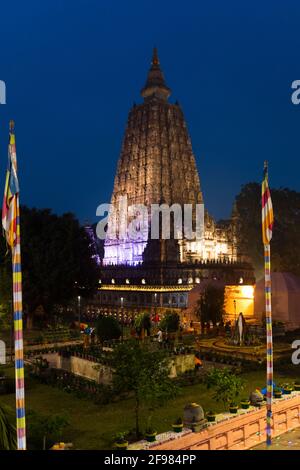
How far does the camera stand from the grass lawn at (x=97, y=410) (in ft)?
59.0

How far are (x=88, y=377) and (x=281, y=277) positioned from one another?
99.6 feet

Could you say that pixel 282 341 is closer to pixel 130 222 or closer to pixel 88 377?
Answer: pixel 88 377

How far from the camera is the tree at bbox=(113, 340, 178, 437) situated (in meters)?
17.5

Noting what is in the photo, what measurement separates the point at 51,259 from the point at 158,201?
118ft

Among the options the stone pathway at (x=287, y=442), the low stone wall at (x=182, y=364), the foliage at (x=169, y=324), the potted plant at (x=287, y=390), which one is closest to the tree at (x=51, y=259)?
the foliage at (x=169, y=324)

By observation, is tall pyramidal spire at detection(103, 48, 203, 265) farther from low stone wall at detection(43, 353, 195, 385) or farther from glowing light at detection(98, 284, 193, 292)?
low stone wall at detection(43, 353, 195, 385)

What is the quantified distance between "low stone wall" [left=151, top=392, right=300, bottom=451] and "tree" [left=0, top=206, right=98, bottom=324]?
29084 millimetres

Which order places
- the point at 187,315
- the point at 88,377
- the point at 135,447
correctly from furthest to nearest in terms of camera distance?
the point at 187,315, the point at 88,377, the point at 135,447

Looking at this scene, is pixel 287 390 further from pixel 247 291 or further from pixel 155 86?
pixel 155 86

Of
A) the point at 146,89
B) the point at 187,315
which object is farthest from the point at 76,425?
the point at 146,89

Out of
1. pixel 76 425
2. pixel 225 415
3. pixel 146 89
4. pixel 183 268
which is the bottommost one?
pixel 76 425

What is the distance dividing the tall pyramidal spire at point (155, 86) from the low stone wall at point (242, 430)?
7438 centimetres

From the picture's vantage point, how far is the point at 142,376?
17.8m
